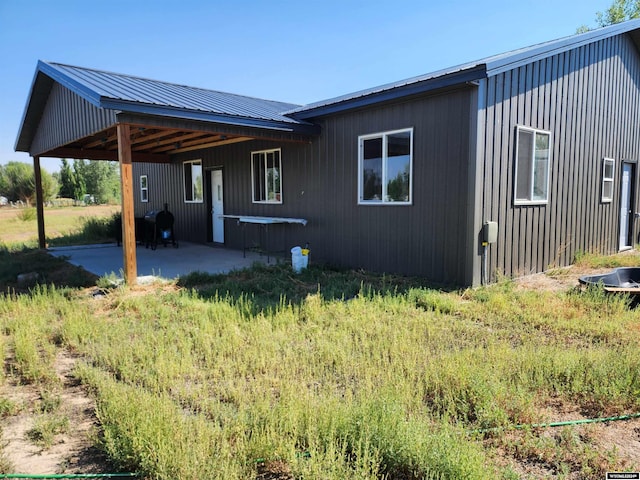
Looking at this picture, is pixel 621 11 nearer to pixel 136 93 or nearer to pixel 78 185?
pixel 136 93

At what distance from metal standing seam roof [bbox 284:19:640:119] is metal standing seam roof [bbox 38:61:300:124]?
49.9 inches

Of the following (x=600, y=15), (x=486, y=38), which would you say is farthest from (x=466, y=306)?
(x=600, y=15)

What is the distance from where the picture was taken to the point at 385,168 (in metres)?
7.22

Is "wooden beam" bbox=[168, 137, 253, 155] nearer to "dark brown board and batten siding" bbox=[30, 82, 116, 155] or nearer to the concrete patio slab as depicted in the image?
the concrete patio slab

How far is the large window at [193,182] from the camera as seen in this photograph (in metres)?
12.3

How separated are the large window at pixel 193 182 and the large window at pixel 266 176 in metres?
2.68

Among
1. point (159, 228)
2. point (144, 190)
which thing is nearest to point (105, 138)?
point (159, 228)

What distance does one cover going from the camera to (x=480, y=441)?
232 cm

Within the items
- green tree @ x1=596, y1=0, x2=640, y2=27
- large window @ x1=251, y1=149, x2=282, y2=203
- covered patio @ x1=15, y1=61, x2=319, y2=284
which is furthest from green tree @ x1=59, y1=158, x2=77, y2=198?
green tree @ x1=596, y1=0, x2=640, y2=27

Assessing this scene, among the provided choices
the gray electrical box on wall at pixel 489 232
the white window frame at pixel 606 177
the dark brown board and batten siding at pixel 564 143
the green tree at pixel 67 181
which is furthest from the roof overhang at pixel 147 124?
the green tree at pixel 67 181

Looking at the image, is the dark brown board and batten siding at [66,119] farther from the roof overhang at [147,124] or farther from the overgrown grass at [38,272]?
the overgrown grass at [38,272]

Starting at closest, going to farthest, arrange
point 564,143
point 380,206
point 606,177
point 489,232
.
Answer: point 489,232 → point 380,206 → point 564,143 → point 606,177

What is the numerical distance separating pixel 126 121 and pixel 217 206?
223 inches

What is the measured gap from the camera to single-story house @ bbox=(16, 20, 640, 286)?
6176 millimetres
